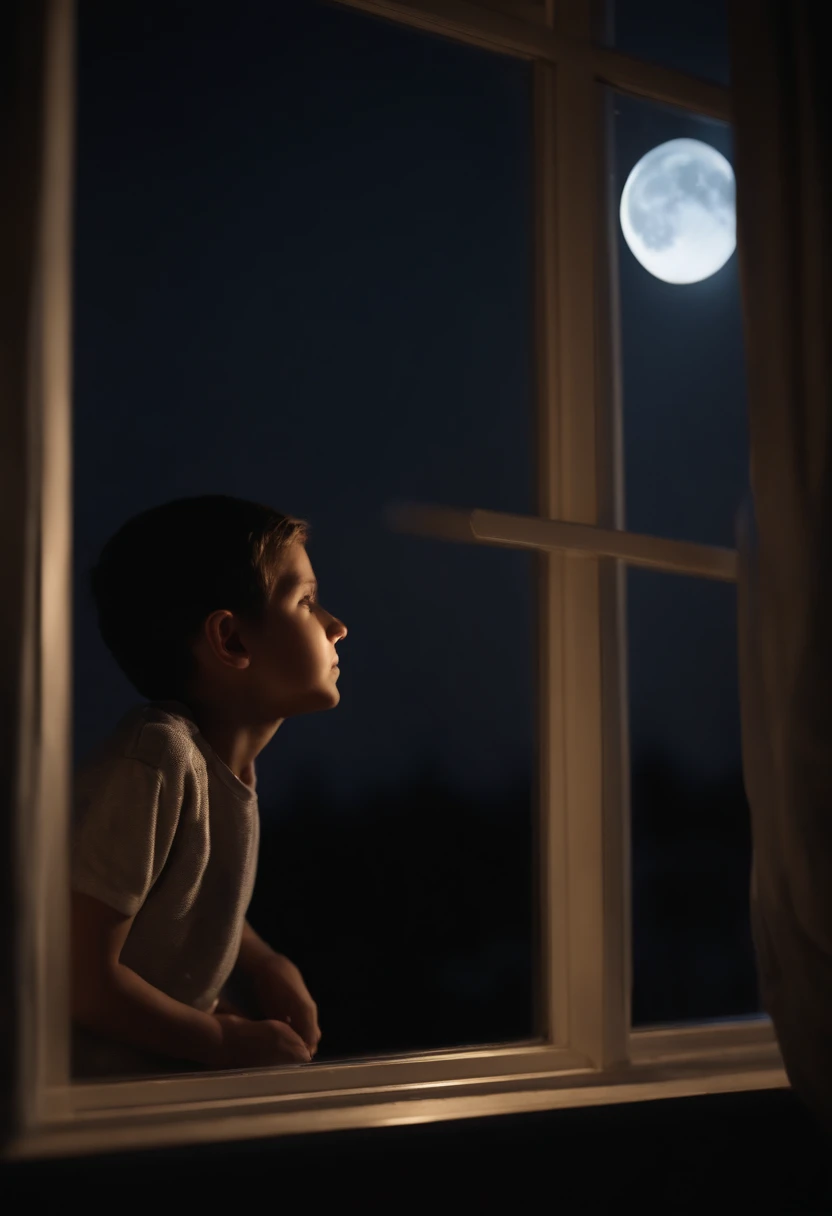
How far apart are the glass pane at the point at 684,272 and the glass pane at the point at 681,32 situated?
8 centimetres

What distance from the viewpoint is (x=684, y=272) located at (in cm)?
150

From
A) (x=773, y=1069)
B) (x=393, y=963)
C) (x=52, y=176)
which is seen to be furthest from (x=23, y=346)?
(x=393, y=963)

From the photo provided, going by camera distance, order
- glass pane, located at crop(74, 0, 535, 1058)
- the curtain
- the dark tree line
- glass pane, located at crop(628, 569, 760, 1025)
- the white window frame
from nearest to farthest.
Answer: the white window frame → the curtain → glass pane, located at crop(628, 569, 760, 1025) → glass pane, located at crop(74, 0, 535, 1058) → the dark tree line

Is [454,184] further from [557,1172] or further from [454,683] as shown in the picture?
[557,1172]

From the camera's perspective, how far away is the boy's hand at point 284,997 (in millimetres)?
1479

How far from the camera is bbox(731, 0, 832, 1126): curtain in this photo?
1.05m

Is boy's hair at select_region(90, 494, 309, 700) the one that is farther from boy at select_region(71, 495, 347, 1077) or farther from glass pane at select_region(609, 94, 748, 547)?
glass pane at select_region(609, 94, 748, 547)

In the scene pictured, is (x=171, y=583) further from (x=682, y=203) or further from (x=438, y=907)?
(x=438, y=907)

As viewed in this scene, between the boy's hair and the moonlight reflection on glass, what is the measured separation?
0.72 meters

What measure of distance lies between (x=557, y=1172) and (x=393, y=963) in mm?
5407

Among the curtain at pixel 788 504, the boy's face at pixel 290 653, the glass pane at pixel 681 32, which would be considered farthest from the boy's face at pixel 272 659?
the glass pane at pixel 681 32

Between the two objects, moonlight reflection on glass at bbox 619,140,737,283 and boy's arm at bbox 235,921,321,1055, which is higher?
moonlight reflection on glass at bbox 619,140,737,283

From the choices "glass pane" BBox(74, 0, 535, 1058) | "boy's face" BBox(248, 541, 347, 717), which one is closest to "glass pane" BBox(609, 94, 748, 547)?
"boy's face" BBox(248, 541, 347, 717)

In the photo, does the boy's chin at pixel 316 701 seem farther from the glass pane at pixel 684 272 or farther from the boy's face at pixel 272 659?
the glass pane at pixel 684 272
